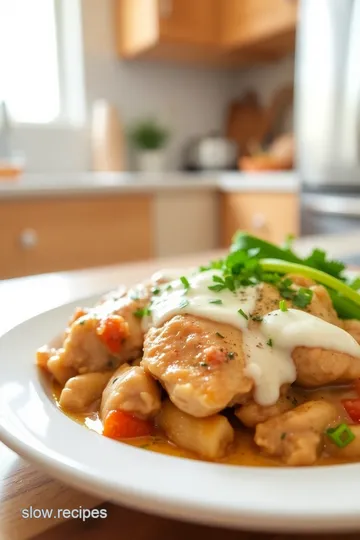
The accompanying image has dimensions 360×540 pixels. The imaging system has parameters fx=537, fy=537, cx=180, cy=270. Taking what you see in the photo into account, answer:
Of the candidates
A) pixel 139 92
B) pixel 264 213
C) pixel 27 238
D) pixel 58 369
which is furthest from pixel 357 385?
pixel 139 92

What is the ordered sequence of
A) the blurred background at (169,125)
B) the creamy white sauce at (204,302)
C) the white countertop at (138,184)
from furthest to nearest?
the blurred background at (169,125)
the white countertop at (138,184)
the creamy white sauce at (204,302)

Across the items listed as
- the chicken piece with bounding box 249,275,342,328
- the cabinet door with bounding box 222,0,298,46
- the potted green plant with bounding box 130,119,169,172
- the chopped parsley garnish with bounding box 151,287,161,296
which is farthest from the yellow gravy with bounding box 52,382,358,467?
the potted green plant with bounding box 130,119,169,172

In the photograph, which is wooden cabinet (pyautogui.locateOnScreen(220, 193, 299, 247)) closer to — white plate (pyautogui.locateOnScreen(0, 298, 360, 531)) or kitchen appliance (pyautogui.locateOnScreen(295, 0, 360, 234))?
kitchen appliance (pyautogui.locateOnScreen(295, 0, 360, 234))

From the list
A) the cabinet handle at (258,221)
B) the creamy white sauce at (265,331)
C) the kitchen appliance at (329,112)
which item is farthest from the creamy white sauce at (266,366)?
the cabinet handle at (258,221)

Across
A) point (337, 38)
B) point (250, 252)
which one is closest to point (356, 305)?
point (250, 252)

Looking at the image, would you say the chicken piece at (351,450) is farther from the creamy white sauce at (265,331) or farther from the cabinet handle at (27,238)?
the cabinet handle at (27,238)

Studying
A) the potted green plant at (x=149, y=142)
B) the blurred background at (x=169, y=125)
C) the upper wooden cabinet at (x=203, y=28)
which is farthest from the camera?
the potted green plant at (x=149, y=142)

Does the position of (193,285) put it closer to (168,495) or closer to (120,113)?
(168,495)
